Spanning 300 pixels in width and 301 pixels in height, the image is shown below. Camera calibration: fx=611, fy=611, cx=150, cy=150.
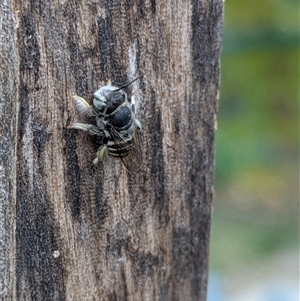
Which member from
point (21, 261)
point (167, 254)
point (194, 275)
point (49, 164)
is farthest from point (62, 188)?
point (194, 275)

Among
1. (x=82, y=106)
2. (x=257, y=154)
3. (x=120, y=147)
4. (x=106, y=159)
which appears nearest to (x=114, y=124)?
(x=120, y=147)

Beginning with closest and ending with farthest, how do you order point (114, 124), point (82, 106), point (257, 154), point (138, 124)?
point (82, 106)
point (138, 124)
point (114, 124)
point (257, 154)

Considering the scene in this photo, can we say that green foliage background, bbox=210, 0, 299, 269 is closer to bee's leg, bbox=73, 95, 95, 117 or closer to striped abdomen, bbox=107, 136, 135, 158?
striped abdomen, bbox=107, 136, 135, 158

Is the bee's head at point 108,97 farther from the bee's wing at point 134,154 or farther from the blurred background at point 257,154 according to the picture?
the blurred background at point 257,154

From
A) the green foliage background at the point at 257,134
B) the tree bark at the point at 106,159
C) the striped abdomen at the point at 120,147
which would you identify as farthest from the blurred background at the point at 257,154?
the striped abdomen at the point at 120,147

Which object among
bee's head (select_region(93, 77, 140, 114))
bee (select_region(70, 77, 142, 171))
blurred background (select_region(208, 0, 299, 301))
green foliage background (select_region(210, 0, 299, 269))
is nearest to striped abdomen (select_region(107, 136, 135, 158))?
bee (select_region(70, 77, 142, 171))

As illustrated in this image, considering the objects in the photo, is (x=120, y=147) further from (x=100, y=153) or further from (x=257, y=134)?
(x=257, y=134)
